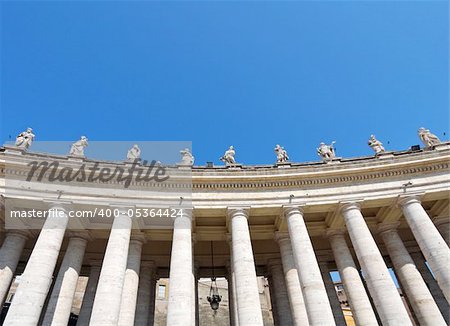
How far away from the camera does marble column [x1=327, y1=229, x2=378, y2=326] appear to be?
2219 cm

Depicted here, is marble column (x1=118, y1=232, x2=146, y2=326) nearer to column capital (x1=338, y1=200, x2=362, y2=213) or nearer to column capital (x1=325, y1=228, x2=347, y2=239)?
column capital (x1=325, y1=228, x2=347, y2=239)

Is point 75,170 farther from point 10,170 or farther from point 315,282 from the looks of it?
point 315,282

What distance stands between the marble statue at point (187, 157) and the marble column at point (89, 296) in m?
12.6

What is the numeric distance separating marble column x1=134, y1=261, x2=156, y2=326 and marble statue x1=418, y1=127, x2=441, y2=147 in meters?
26.7

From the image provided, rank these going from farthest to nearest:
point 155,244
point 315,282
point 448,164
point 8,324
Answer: point 155,244 < point 448,164 < point 315,282 < point 8,324

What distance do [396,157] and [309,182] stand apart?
23.1ft

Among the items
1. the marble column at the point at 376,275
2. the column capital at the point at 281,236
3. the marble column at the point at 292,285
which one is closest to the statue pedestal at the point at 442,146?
the marble column at the point at 376,275

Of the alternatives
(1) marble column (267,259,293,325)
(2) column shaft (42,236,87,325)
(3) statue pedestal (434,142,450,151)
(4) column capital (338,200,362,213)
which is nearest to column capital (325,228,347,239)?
(4) column capital (338,200,362,213)

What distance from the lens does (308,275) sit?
21531mm

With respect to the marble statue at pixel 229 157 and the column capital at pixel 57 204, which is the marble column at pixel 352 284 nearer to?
the marble statue at pixel 229 157

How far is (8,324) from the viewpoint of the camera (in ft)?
61.3

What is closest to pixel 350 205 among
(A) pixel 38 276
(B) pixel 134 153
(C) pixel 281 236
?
(C) pixel 281 236

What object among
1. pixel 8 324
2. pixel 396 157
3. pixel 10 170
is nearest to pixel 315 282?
pixel 396 157

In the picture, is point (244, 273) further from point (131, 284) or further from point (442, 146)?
point (442, 146)
